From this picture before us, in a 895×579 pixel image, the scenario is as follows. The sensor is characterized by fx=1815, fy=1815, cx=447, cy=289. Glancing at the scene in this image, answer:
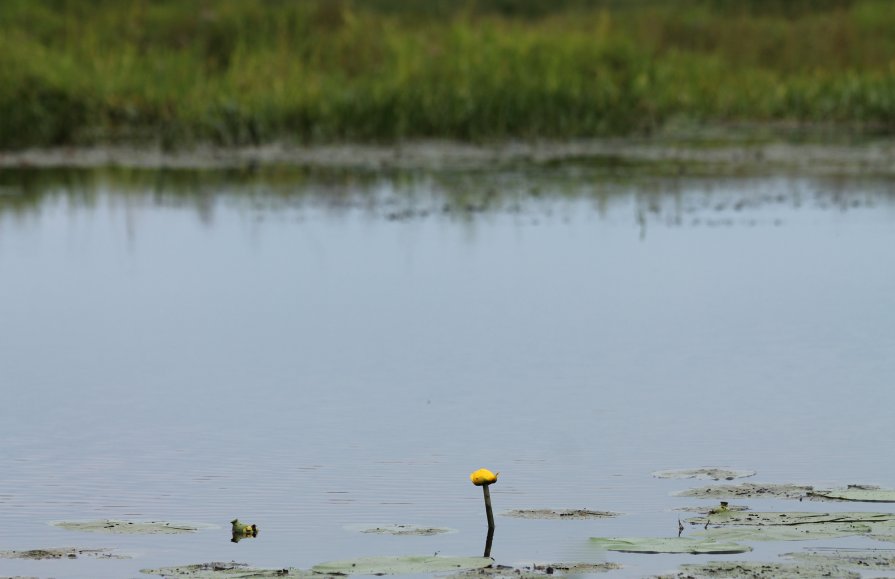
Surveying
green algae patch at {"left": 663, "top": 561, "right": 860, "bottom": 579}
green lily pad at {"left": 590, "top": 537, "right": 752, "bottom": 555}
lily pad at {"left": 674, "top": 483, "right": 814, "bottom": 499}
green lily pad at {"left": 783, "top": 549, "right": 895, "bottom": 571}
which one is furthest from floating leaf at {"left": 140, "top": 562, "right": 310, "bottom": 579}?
lily pad at {"left": 674, "top": 483, "right": 814, "bottom": 499}

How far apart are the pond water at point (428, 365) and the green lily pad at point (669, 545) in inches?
1.3

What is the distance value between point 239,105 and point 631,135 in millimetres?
4405

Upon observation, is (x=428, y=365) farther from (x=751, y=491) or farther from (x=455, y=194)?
(x=455, y=194)

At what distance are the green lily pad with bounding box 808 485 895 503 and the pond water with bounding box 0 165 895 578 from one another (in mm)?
51

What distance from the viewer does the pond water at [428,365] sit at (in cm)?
474

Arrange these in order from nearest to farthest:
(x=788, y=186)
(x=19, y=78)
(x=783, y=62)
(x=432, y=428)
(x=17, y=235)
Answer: (x=432, y=428) → (x=17, y=235) → (x=788, y=186) → (x=19, y=78) → (x=783, y=62)

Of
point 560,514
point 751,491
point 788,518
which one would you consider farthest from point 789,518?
point 560,514

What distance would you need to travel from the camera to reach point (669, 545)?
4070 mm

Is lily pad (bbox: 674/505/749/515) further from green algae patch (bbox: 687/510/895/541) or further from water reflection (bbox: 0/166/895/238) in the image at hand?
water reflection (bbox: 0/166/895/238)

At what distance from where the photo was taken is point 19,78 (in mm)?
18500

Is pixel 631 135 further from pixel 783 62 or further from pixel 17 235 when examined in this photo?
pixel 17 235

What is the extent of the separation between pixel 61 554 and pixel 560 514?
1220mm

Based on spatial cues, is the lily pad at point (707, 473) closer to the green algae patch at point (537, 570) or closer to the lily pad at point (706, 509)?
the lily pad at point (706, 509)

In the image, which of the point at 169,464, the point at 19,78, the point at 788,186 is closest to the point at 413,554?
the point at 169,464
